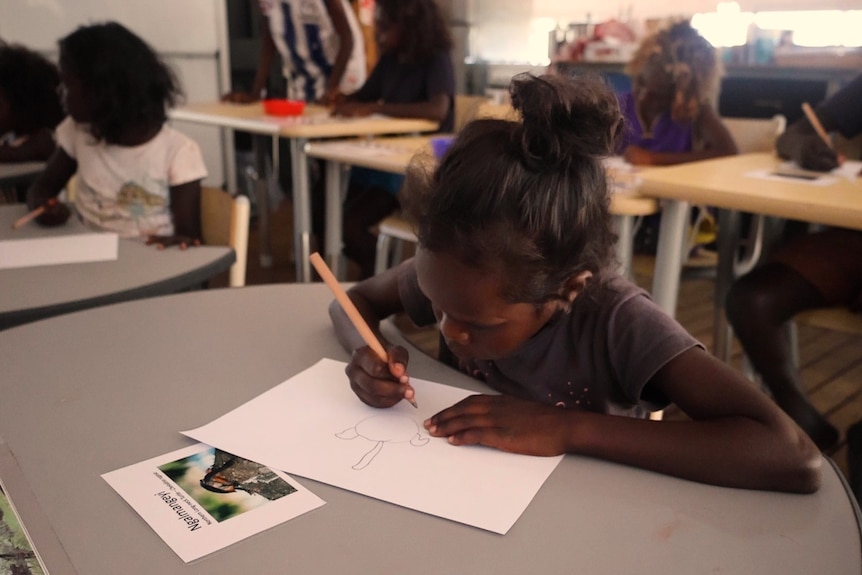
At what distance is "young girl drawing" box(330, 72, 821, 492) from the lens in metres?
0.65

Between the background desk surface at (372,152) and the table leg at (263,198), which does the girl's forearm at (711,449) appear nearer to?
the background desk surface at (372,152)

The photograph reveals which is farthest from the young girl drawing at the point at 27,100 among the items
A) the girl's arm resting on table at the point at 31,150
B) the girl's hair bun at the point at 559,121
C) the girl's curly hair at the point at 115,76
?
the girl's hair bun at the point at 559,121

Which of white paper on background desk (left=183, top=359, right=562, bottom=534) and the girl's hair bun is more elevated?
the girl's hair bun

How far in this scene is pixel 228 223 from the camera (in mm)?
1617

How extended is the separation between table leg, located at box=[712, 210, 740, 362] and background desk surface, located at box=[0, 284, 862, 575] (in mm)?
1289

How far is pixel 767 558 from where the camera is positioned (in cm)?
53

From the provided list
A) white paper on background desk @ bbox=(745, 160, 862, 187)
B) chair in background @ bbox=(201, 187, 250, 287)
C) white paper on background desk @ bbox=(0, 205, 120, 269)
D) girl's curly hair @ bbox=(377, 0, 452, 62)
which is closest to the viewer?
white paper on background desk @ bbox=(0, 205, 120, 269)

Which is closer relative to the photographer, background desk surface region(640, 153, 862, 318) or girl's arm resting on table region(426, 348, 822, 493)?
girl's arm resting on table region(426, 348, 822, 493)

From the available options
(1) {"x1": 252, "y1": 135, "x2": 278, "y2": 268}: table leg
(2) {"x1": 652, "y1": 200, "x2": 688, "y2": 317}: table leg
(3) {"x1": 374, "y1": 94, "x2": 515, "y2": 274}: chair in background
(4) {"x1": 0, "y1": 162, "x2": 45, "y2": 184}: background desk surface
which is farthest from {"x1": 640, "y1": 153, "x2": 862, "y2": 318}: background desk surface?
(1) {"x1": 252, "y1": 135, "x2": 278, "y2": 268}: table leg

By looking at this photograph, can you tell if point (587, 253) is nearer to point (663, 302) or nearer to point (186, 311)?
point (186, 311)

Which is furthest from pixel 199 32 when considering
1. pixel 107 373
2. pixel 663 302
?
pixel 107 373

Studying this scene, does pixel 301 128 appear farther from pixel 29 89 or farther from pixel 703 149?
pixel 703 149

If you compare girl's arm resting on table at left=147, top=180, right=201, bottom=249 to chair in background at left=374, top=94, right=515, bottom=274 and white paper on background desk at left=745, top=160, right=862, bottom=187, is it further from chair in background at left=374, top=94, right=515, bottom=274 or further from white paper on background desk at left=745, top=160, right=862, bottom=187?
white paper on background desk at left=745, top=160, right=862, bottom=187

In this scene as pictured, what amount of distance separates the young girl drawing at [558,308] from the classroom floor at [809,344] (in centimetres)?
77
